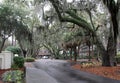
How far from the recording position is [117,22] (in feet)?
54.3

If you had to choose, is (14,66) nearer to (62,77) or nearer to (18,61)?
(18,61)

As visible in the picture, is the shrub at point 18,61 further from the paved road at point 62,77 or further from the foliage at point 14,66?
the paved road at point 62,77

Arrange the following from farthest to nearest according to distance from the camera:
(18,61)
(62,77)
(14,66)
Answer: (18,61) < (14,66) < (62,77)

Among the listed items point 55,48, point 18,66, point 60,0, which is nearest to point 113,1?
point 60,0

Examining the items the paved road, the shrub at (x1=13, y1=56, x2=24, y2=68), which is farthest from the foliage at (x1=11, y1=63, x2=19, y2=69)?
the paved road

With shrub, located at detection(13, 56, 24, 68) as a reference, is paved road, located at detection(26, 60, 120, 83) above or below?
below

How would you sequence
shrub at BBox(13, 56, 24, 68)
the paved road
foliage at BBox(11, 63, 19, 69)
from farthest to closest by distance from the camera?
shrub at BBox(13, 56, 24, 68), foliage at BBox(11, 63, 19, 69), the paved road

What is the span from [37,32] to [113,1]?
14441 mm

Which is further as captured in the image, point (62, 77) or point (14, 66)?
point (14, 66)

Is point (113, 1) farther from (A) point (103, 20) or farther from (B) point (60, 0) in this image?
(A) point (103, 20)

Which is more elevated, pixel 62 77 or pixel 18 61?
pixel 18 61

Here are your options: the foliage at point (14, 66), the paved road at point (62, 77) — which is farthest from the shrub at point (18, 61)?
the paved road at point (62, 77)

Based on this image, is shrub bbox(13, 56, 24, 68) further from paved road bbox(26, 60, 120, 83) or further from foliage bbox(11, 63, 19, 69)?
paved road bbox(26, 60, 120, 83)

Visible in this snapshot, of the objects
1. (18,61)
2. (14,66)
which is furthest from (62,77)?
(18,61)
